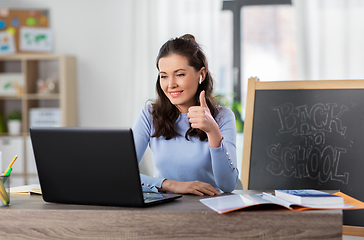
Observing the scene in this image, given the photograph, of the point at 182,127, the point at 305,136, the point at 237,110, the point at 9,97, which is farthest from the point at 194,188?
the point at 9,97

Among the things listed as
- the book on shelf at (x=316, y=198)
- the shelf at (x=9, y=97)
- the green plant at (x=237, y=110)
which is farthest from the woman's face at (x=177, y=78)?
the shelf at (x=9, y=97)

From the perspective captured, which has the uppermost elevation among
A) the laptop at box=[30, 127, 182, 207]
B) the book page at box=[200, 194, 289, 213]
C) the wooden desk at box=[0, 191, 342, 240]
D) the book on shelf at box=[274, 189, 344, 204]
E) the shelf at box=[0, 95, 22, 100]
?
the shelf at box=[0, 95, 22, 100]

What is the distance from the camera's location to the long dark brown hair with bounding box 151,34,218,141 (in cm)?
159

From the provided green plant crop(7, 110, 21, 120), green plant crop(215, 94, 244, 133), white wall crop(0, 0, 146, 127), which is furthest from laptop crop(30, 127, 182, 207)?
green plant crop(7, 110, 21, 120)

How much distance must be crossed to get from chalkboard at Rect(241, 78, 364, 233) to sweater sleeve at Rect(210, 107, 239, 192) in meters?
0.44

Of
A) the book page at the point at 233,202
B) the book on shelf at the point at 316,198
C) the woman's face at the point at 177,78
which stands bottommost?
the book page at the point at 233,202

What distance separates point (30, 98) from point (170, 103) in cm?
248

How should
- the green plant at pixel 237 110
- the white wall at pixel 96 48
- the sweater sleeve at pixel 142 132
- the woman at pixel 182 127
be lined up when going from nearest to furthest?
1. the woman at pixel 182 127
2. the sweater sleeve at pixel 142 132
3. the green plant at pixel 237 110
4. the white wall at pixel 96 48

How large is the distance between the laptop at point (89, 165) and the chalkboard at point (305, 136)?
994 millimetres

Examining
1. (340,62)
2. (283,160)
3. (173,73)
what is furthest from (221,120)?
(340,62)

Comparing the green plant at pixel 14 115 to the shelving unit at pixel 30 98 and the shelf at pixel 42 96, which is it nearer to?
the shelving unit at pixel 30 98

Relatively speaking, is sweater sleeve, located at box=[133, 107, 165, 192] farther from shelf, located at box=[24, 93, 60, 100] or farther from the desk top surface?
shelf, located at box=[24, 93, 60, 100]

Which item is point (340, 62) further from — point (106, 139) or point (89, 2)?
point (106, 139)

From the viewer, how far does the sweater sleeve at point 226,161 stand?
1363 mm
